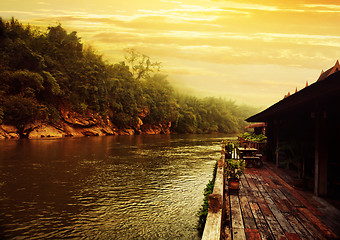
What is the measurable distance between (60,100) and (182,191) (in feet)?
125

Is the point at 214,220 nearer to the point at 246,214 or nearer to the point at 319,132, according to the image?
the point at 246,214

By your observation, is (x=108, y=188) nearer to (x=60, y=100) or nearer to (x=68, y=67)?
(x=60, y=100)

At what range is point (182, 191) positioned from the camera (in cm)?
1022

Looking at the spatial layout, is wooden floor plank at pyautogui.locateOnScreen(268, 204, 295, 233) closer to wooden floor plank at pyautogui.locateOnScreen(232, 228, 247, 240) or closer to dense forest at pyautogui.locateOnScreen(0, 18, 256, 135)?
wooden floor plank at pyautogui.locateOnScreen(232, 228, 247, 240)

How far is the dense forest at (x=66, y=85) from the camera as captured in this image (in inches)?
1372

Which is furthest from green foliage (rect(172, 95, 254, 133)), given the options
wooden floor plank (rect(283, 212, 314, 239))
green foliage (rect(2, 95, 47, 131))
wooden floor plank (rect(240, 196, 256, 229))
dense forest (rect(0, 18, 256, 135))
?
wooden floor plank (rect(283, 212, 314, 239))

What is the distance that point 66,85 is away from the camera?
4403 cm

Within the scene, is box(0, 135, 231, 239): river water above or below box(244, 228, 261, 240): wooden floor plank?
below

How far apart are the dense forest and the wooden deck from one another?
33328 millimetres

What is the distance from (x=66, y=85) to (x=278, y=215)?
44.4 metres

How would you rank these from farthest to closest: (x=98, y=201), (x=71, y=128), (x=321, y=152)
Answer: (x=71, y=128) → (x=98, y=201) → (x=321, y=152)

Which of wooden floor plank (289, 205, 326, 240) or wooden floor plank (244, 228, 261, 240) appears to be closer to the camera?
wooden floor plank (244, 228, 261, 240)

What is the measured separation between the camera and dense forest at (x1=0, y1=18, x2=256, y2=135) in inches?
1372

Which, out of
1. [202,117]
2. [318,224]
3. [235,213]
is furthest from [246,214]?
[202,117]
